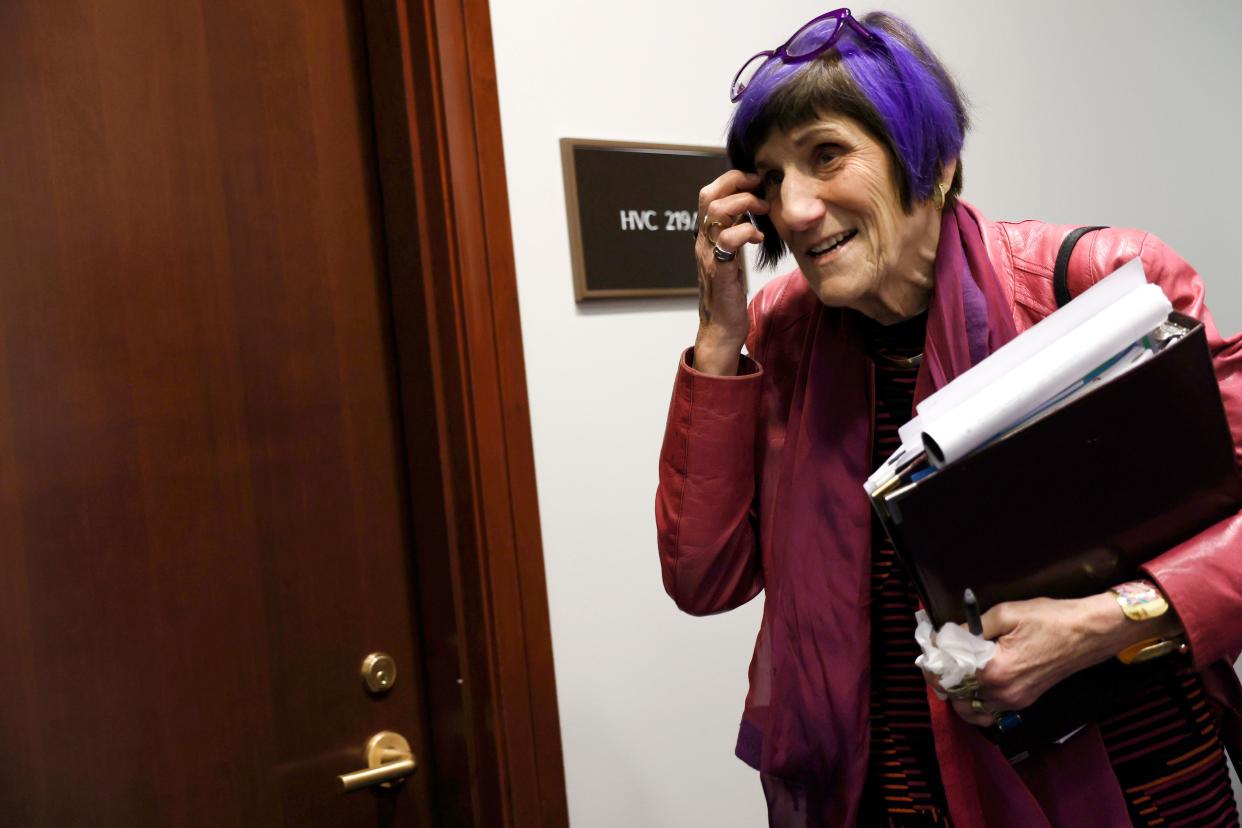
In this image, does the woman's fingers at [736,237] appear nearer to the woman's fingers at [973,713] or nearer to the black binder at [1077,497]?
the black binder at [1077,497]

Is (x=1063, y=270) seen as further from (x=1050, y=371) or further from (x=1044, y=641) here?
(x=1044, y=641)

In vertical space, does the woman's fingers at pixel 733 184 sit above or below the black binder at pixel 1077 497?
above

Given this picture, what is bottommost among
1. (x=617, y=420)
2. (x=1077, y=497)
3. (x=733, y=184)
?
(x=1077, y=497)

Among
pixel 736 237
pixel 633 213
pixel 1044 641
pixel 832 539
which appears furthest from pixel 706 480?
pixel 633 213

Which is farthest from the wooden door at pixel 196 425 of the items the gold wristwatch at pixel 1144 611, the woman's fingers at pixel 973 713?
the gold wristwatch at pixel 1144 611

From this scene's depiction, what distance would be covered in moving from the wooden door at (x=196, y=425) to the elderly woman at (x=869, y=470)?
1.80ft

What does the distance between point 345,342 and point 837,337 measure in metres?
0.70

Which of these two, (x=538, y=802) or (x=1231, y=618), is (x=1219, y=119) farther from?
(x=538, y=802)

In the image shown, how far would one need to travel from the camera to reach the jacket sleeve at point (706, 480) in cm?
106

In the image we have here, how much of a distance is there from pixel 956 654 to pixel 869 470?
26cm

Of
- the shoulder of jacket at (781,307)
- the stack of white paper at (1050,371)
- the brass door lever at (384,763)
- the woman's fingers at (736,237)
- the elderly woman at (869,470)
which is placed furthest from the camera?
the brass door lever at (384,763)

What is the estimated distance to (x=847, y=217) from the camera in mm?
986

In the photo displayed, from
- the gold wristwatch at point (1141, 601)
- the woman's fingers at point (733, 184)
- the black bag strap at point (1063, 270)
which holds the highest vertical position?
the woman's fingers at point (733, 184)

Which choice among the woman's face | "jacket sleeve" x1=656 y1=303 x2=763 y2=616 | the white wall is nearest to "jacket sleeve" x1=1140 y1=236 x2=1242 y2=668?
the woman's face
